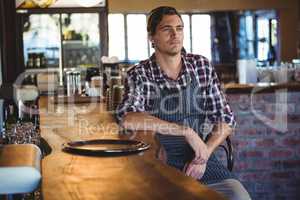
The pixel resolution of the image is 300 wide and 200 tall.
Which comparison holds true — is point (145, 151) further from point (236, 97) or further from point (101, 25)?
point (101, 25)

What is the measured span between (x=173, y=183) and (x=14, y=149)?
1.50 feet

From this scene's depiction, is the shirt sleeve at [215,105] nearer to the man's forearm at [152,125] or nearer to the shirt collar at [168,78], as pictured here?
the shirt collar at [168,78]

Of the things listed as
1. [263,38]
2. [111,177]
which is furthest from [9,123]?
[263,38]

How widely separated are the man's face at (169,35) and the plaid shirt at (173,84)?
0.09 m

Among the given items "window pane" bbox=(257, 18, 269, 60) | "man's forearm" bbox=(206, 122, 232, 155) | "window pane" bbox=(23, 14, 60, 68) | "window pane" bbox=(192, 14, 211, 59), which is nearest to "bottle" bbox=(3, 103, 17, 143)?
"man's forearm" bbox=(206, 122, 232, 155)

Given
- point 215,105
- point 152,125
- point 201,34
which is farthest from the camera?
point 201,34

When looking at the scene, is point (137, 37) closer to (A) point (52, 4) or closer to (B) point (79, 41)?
(B) point (79, 41)

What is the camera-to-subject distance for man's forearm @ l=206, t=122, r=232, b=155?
9.40 feet

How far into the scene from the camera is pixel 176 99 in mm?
2832

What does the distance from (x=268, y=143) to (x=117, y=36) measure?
289 inches

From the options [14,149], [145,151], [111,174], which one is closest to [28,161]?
[14,149]

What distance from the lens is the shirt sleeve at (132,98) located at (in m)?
2.81

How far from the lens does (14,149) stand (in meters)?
1.61

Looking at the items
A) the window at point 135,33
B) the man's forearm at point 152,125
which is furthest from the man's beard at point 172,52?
the window at point 135,33
